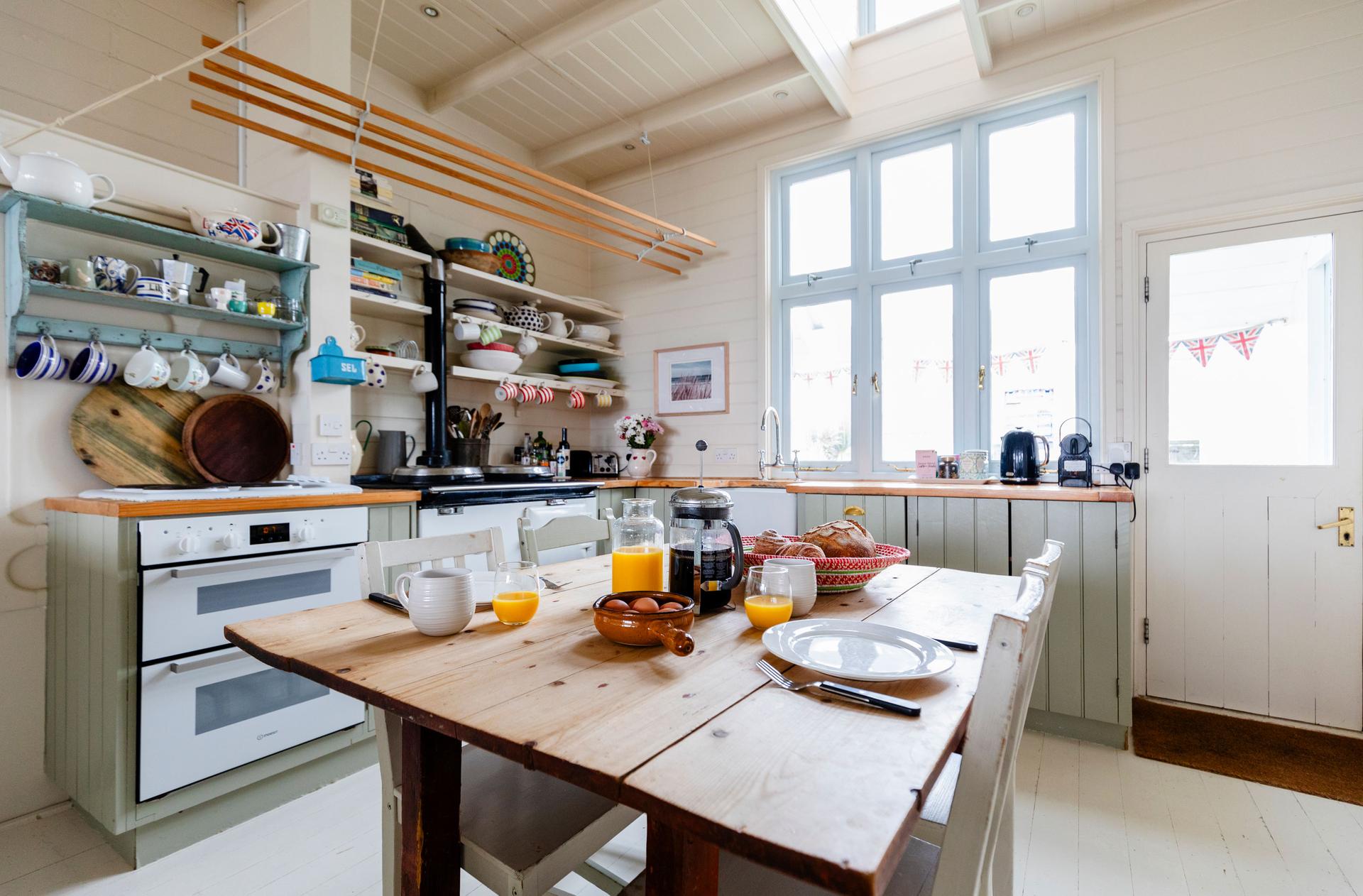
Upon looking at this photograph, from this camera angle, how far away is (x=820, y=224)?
154 inches

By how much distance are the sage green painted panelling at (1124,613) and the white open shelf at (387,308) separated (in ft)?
10.7

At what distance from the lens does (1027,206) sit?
326cm

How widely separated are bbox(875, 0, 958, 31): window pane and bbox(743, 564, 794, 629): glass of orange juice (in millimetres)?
3656

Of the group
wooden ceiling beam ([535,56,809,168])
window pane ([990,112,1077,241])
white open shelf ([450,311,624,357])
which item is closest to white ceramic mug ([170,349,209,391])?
white open shelf ([450,311,624,357])

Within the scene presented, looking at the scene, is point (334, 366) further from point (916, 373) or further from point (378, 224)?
point (916, 373)

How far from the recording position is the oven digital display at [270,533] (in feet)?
6.42

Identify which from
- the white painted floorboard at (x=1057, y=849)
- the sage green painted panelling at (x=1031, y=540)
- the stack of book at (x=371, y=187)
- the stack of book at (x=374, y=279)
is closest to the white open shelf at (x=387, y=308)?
the stack of book at (x=374, y=279)

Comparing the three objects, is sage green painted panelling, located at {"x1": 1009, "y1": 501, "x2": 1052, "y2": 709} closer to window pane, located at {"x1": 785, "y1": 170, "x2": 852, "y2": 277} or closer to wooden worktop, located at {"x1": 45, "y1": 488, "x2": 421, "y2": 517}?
window pane, located at {"x1": 785, "y1": 170, "x2": 852, "y2": 277}

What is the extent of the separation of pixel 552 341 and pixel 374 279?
1.17m

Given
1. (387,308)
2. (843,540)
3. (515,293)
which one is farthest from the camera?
(515,293)

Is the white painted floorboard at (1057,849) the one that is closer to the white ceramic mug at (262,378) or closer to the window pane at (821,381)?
the white ceramic mug at (262,378)

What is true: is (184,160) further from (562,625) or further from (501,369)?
(562,625)

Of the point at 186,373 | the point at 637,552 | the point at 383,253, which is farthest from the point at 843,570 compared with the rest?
the point at 383,253

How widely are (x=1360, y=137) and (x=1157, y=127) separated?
694 mm
